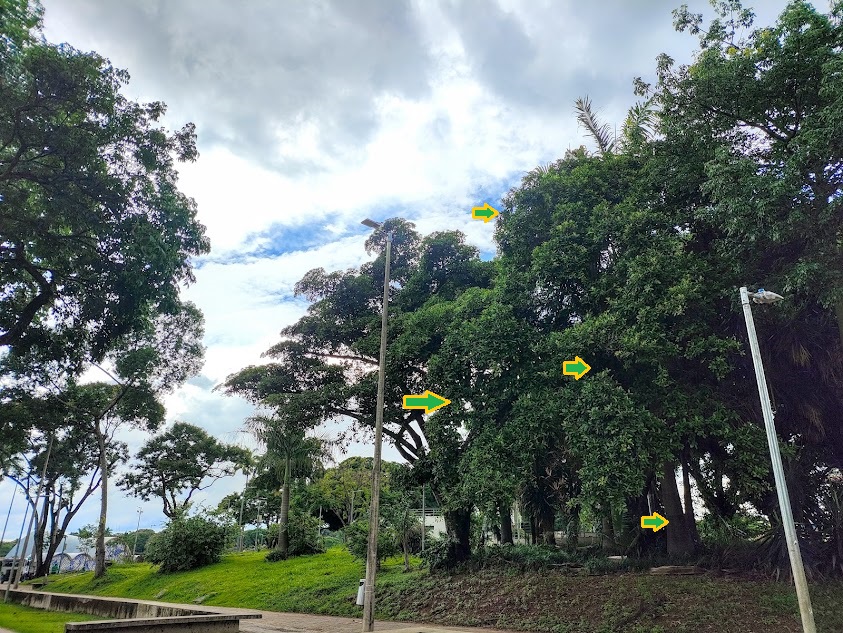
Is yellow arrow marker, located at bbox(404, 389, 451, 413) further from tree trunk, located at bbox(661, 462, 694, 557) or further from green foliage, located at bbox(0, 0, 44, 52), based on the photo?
green foliage, located at bbox(0, 0, 44, 52)

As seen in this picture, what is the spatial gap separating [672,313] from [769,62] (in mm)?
6000

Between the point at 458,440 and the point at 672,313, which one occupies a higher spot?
the point at 672,313

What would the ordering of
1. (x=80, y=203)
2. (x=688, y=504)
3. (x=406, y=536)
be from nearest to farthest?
(x=80, y=203), (x=688, y=504), (x=406, y=536)

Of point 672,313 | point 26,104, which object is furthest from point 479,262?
point 26,104

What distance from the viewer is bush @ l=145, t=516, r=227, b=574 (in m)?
26.0

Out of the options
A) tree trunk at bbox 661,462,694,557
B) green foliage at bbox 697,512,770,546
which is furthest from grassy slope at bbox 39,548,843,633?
green foliage at bbox 697,512,770,546

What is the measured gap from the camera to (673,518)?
47.2ft

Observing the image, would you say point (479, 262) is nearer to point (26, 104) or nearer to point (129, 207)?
point (129, 207)

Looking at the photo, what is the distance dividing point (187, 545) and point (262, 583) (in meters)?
7.75

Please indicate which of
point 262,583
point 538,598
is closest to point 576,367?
point 538,598

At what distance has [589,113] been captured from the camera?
17516 millimetres

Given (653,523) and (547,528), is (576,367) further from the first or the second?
(547,528)

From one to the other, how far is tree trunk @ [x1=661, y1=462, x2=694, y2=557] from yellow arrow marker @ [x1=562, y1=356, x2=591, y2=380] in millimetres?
A: 3322

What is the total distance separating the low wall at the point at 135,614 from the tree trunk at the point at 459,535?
20.8ft
